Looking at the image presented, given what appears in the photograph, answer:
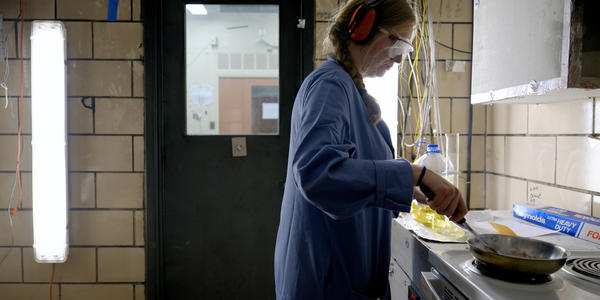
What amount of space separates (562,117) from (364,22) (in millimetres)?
979

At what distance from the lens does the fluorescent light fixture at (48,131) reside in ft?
5.69

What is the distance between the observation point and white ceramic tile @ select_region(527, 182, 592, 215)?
4.10 ft

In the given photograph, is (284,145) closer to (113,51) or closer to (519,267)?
(113,51)

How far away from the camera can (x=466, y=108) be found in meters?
1.87

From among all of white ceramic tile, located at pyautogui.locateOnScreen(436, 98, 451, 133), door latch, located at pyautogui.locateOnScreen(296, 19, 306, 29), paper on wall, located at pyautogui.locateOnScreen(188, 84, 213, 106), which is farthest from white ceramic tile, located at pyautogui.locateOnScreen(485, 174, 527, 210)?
paper on wall, located at pyautogui.locateOnScreen(188, 84, 213, 106)

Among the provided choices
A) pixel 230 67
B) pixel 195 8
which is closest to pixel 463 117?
pixel 230 67

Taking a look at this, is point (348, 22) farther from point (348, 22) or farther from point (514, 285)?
point (514, 285)

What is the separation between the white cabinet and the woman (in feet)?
1.22

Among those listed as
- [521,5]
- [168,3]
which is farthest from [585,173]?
[168,3]

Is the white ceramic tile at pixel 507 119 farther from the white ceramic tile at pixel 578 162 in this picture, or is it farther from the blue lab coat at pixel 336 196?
the blue lab coat at pixel 336 196

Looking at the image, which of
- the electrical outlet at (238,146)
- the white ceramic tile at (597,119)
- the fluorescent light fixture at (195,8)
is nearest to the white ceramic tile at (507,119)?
the white ceramic tile at (597,119)

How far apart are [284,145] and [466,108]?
39.5 inches

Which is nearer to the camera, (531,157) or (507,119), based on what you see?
(531,157)

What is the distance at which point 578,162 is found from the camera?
1.27 m
